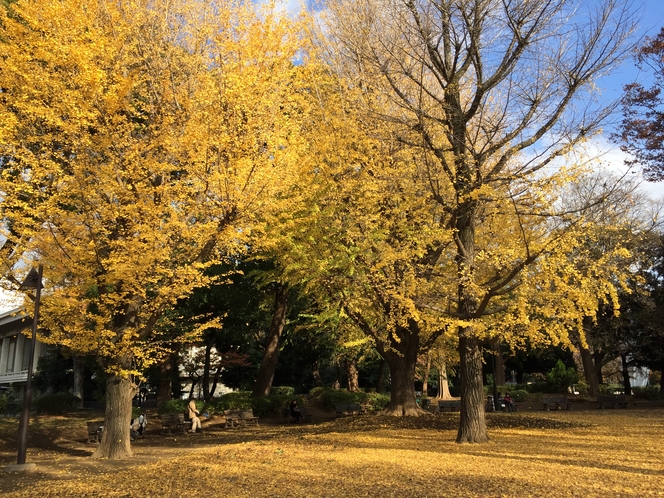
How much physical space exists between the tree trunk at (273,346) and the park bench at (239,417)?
3.30m

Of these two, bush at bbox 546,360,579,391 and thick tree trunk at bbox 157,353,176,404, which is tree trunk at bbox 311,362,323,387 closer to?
thick tree trunk at bbox 157,353,176,404

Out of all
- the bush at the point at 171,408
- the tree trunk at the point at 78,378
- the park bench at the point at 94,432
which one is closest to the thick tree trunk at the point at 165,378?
the bush at the point at 171,408

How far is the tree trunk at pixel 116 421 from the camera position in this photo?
10641 millimetres

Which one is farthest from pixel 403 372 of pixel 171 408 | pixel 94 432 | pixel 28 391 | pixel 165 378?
pixel 165 378

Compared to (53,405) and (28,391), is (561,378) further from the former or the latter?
(28,391)

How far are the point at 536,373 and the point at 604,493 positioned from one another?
1615 inches

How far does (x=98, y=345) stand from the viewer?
10250mm

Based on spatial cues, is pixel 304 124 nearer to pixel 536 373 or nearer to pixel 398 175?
pixel 398 175

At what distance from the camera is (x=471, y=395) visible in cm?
1084

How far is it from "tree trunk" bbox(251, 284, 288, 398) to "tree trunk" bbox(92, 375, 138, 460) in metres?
11.5

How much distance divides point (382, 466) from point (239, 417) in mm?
11487

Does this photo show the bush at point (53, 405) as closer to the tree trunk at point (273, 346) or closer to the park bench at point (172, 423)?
the park bench at point (172, 423)

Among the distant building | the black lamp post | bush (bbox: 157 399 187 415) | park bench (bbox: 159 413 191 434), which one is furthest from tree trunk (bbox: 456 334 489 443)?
the distant building

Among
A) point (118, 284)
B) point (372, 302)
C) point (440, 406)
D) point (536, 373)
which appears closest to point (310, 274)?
point (372, 302)
